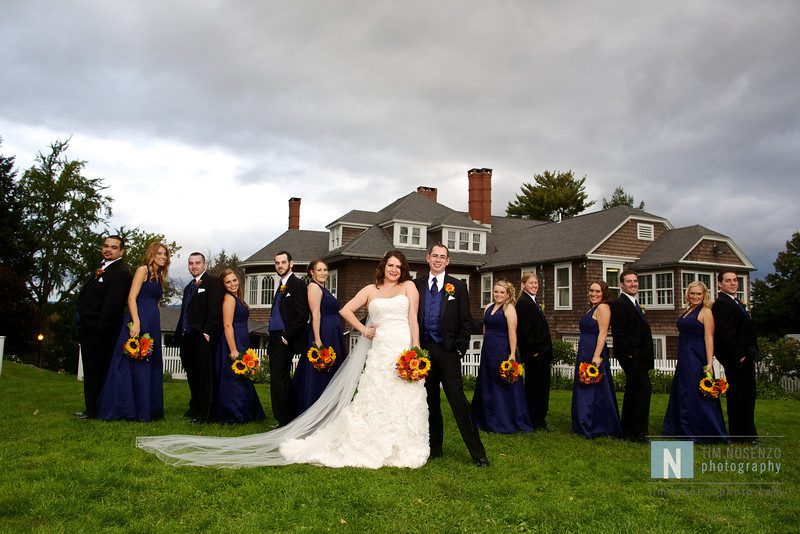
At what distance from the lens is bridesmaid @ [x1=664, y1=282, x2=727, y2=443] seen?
29.7 feet

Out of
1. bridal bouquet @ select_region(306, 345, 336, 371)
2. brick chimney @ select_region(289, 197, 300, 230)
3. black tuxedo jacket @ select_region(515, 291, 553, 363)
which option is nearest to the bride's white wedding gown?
bridal bouquet @ select_region(306, 345, 336, 371)

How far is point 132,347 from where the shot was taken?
365 inches

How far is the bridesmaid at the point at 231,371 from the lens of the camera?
957 centimetres

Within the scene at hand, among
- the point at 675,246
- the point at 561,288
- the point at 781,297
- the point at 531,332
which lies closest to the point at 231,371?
the point at 531,332

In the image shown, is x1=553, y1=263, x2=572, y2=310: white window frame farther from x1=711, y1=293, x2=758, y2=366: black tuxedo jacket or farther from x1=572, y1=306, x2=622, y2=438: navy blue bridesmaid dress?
x1=711, y1=293, x2=758, y2=366: black tuxedo jacket

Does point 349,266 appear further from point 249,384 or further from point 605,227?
point 249,384

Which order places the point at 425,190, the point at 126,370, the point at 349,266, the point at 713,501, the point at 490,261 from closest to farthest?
the point at 713,501 → the point at 126,370 → the point at 349,266 → the point at 490,261 → the point at 425,190

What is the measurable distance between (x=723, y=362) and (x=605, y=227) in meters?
23.2

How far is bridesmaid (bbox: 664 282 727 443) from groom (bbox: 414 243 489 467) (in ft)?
12.5

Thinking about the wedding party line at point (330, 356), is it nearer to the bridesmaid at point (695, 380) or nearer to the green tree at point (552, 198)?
the bridesmaid at point (695, 380)

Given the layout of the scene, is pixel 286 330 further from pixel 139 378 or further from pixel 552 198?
pixel 552 198

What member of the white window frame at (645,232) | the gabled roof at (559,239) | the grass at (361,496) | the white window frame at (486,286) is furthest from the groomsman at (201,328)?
the white window frame at (486,286)

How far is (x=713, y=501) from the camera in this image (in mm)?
5770

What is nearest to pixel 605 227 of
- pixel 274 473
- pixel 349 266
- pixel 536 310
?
pixel 349 266
